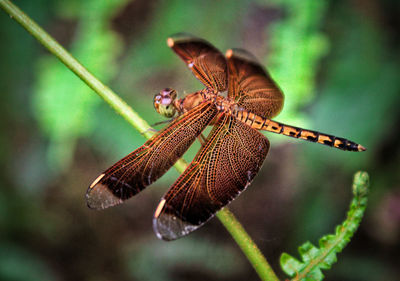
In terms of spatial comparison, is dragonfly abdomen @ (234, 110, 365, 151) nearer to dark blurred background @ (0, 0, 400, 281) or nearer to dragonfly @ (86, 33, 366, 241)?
dragonfly @ (86, 33, 366, 241)

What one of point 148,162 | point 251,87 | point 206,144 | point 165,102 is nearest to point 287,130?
point 251,87

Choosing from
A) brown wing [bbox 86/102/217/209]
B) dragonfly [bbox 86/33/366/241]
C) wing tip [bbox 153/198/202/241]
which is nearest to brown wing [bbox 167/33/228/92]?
dragonfly [bbox 86/33/366/241]

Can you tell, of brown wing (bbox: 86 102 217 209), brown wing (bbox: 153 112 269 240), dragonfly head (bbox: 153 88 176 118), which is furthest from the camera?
dragonfly head (bbox: 153 88 176 118)

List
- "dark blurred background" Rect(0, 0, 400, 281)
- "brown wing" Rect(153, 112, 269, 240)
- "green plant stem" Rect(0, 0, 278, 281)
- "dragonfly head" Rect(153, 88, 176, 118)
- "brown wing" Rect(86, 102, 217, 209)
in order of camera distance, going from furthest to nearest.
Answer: "dark blurred background" Rect(0, 0, 400, 281) < "dragonfly head" Rect(153, 88, 176, 118) < "brown wing" Rect(86, 102, 217, 209) < "brown wing" Rect(153, 112, 269, 240) < "green plant stem" Rect(0, 0, 278, 281)

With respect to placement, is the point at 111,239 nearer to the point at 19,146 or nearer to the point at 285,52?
the point at 19,146

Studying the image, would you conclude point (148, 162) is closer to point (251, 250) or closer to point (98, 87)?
point (98, 87)

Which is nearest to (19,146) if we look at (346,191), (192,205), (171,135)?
(171,135)

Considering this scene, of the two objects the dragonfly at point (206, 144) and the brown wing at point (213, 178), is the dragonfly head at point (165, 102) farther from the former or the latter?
the brown wing at point (213, 178)
